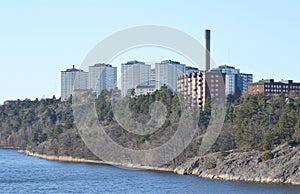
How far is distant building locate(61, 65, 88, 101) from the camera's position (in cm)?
14125

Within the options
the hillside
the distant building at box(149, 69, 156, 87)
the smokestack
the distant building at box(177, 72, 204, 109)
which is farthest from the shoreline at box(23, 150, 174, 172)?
the distant building at box(149, 69, 156, 87)

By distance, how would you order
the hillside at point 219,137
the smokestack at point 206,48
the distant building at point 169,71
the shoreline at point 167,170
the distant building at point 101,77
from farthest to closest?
the distant building at point 101,77, the distant building at point 169,71, the smokestack at point 206,48, the hillside at point 219,137, the shoreline at point 167,170

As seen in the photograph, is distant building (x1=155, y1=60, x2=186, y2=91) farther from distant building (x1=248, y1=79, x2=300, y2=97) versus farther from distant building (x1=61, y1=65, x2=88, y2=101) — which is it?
distant building (x1=248, y1=79, x2=300, y2=97)

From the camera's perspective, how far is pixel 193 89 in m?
88.6

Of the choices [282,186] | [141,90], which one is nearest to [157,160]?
[282,186]

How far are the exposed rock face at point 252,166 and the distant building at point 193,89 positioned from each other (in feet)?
79.9

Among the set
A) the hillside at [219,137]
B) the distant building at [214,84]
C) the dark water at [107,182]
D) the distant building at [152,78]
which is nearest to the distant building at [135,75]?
the distant building at [152,78]

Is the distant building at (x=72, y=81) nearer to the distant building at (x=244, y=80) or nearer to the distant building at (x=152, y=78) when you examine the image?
the distant building at (x=152, y=78)

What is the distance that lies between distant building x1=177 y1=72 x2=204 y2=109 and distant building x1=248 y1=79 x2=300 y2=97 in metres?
9.07

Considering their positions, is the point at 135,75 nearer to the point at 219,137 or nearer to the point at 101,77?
the point at 101,77

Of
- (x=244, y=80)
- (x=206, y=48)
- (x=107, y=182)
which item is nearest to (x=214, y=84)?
(x=206, y=48)

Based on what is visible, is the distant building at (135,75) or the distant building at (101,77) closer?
the distant building at (135,75)

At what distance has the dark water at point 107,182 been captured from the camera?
44.0 meters

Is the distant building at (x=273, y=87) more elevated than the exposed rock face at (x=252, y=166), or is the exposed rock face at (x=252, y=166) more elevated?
the distant building at (x=273, y=87)
